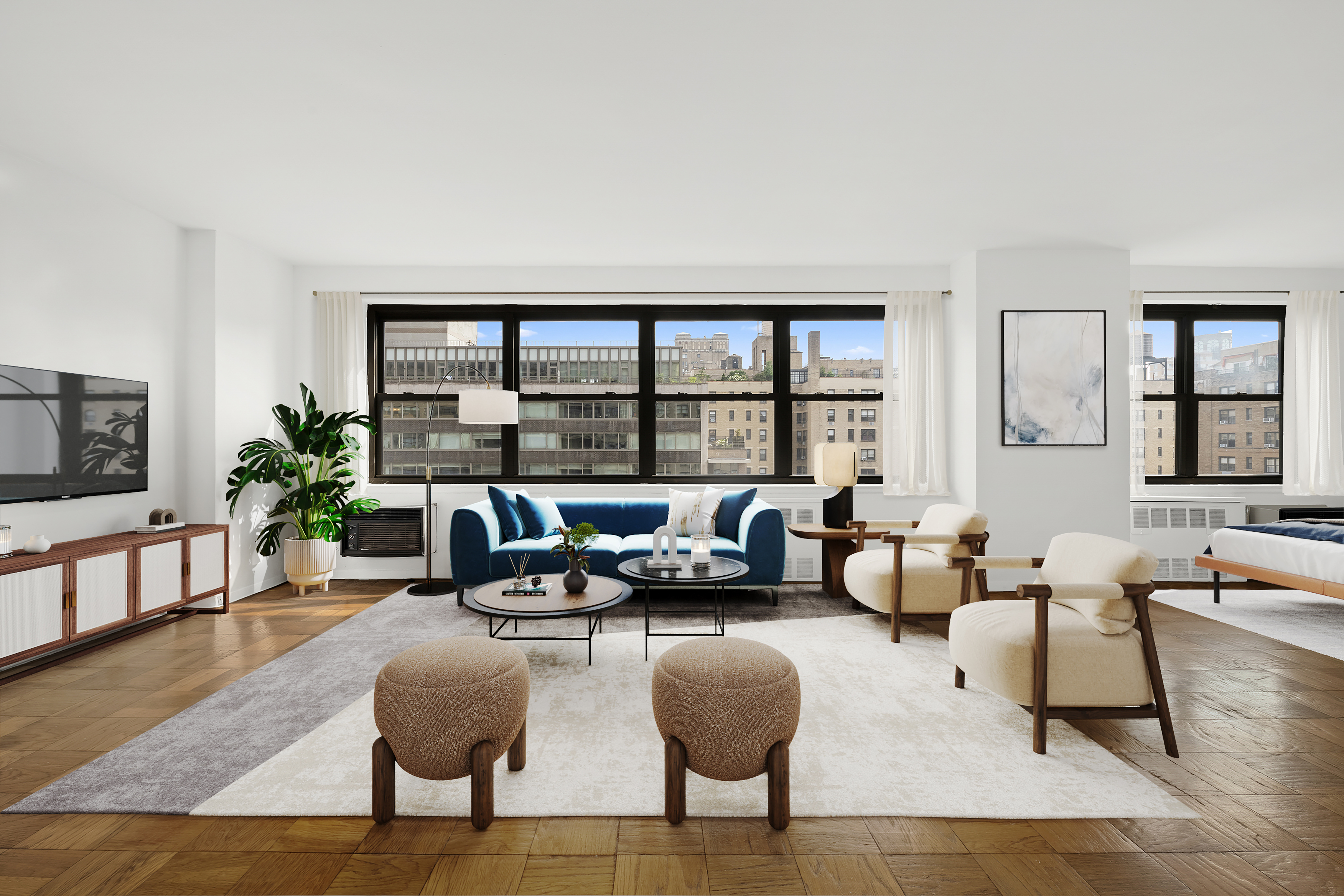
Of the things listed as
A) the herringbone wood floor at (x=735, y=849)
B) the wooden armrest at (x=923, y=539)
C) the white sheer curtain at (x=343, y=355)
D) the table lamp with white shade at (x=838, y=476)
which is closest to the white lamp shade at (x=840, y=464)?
the table lamp with white shade at (x=838, y=476)

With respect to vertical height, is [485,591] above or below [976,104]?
below

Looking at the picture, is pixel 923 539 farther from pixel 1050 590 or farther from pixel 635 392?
pixel 635 392

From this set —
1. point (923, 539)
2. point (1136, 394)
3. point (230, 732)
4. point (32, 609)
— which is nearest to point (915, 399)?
point (1136, 394)

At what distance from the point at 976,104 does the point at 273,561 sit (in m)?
5.89

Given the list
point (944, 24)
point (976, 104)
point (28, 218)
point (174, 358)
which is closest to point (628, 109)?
point (944, 24)

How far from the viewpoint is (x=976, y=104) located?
2.94m

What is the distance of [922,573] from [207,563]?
473cm

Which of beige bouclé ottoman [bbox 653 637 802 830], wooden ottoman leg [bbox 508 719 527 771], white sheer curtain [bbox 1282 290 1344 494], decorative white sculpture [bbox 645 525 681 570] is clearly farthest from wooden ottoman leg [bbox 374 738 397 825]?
white sheer curtain [bbox 1282 290 1344 494]

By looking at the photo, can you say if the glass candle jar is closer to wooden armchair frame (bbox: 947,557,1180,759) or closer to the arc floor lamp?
wooden armchair frame (bbox: 947,557,1180,759)

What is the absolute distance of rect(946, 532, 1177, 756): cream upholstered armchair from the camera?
240cm

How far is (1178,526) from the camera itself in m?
5.66

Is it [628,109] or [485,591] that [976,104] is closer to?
[628,109]

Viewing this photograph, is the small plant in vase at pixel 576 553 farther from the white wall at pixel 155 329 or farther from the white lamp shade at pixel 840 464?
the white wall at pixel 155 329

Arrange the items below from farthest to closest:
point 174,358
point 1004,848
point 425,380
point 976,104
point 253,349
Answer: point 425,380
point 253,349
point 174,358
point 976,104
point 1004,848
